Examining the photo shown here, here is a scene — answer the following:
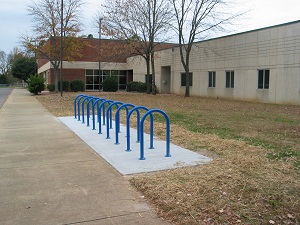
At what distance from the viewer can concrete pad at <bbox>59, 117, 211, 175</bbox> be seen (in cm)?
585

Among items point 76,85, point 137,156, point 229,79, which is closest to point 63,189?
point 137,156

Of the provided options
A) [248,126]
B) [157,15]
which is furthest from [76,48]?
[248,126]

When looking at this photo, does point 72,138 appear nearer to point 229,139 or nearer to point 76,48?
point 229,139

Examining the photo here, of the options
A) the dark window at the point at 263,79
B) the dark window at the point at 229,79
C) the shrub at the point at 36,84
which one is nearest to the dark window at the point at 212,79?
the dark window at the point at 229,79

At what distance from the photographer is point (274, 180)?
4824mm

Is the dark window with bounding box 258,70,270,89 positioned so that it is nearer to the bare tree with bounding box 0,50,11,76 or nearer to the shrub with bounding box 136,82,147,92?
the shrub with bounding box 136,82,147,92

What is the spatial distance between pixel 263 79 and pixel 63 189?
65.3 feet

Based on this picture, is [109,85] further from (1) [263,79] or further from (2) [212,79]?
(1) [263,79]

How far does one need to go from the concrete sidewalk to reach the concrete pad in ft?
0.73

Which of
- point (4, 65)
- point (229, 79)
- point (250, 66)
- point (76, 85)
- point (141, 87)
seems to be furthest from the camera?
point (4, 65)

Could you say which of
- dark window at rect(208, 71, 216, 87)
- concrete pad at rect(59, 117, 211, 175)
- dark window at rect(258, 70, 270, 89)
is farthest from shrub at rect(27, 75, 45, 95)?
concrete pad at rect(59, 117, 211, 175)

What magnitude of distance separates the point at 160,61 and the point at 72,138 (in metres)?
27.9

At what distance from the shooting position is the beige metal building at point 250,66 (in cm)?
2016

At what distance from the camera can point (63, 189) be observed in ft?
15.6
